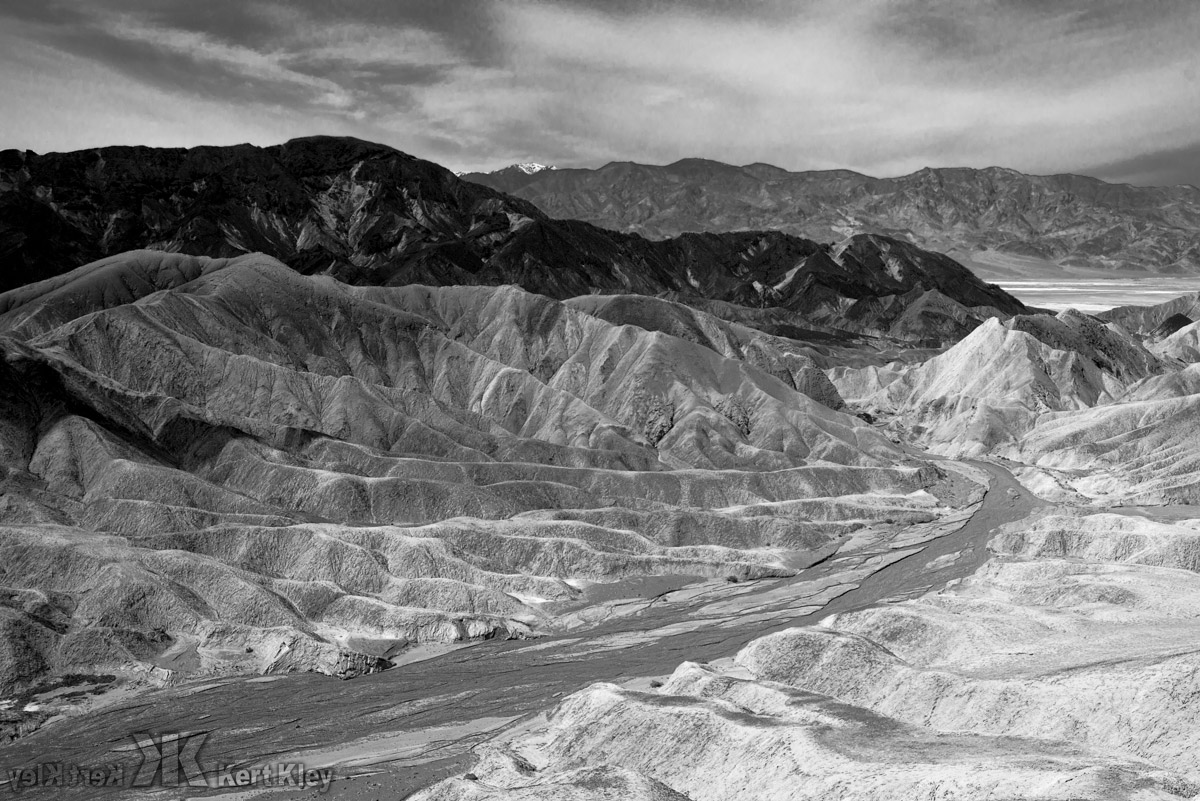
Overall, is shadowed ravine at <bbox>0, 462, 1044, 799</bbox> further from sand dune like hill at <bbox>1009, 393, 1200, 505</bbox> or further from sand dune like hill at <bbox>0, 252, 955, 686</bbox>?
sand dune like hill at <bbox>1009, 393, 1200, 505</bbox>

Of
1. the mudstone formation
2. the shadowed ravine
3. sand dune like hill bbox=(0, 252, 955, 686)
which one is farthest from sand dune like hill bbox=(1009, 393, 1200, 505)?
the shadowed ravine

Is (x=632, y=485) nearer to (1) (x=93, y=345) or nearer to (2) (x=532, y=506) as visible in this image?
(2) (x=532, y=506)

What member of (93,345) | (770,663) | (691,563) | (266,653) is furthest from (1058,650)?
(93,345)

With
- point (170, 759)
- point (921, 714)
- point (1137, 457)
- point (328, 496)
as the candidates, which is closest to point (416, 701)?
point (170, 759)

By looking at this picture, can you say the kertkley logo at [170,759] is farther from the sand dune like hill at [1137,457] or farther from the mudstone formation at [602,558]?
the sand dune like hill at [1137,457]

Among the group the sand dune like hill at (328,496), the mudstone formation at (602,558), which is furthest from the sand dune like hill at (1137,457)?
the sand dune like hill at (328,496)

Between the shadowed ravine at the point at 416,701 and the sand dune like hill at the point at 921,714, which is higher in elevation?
the sand dune like hill at the point at 921,714
